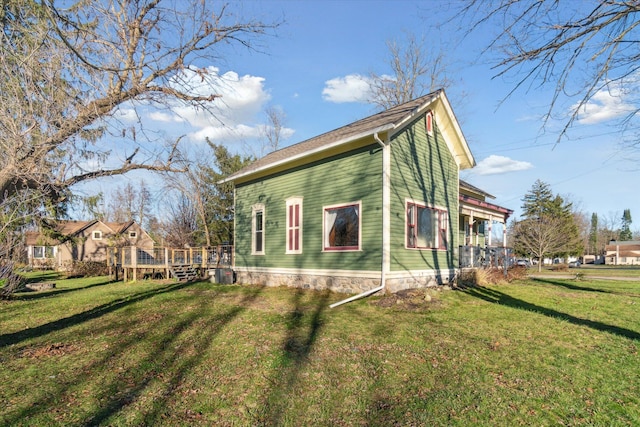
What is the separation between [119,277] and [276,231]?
13.8m

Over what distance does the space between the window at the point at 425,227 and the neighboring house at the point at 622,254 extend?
78.3 meters

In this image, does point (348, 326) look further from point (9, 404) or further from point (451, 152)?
point (451, 152)

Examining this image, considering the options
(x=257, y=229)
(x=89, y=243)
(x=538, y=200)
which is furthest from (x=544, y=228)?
(x=89, y=243)

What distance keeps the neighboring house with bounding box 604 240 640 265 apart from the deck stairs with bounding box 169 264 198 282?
8170 centimetres

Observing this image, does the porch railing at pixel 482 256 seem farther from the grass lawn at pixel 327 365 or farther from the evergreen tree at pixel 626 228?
the evergreen tree at pixel 626 228

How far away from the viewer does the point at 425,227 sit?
12.3 meters

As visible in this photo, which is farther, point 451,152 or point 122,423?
point 451,152

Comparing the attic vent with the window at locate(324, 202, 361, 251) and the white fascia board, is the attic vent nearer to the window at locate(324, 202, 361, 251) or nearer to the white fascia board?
the white fascia board

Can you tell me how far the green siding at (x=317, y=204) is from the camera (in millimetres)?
10664

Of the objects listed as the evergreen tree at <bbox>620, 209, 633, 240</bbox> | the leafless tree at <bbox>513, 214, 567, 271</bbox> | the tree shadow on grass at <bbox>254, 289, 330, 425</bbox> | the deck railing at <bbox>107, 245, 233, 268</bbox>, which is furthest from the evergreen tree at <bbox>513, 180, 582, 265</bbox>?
the evergreen tree at <bbox>620, 209, 633, 240</bbox>

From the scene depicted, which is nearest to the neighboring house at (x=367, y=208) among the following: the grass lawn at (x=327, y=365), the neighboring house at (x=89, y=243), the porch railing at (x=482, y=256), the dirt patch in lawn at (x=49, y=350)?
the porch railing at (x=482, y=256)

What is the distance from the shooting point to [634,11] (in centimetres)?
492

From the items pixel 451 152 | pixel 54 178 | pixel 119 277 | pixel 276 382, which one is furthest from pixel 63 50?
pixel 119 277

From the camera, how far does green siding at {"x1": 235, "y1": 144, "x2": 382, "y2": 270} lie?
35.0 ft
